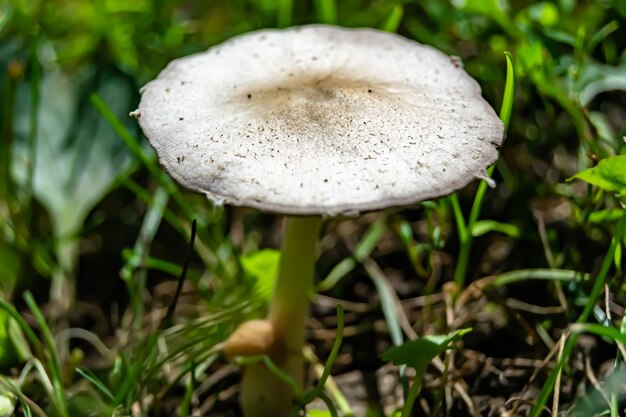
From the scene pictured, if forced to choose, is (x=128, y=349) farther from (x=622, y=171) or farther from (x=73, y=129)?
(x=622, y=171)

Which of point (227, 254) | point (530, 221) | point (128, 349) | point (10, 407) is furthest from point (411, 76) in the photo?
point (10, 407)

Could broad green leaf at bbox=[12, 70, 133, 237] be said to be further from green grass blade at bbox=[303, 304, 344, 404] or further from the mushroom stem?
green grass blade at bbox=[303, 304, 344, 404]

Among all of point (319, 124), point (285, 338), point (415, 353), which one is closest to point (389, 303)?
point (285, 338)

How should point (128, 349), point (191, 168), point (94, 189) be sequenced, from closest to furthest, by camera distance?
point (191, 168), point (128, 349), point (94, 189)

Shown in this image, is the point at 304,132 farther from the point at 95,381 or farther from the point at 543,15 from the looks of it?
A: the point at 543,15

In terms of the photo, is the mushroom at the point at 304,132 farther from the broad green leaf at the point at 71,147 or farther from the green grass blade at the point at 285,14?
the broad green leaf at the point at 71,147

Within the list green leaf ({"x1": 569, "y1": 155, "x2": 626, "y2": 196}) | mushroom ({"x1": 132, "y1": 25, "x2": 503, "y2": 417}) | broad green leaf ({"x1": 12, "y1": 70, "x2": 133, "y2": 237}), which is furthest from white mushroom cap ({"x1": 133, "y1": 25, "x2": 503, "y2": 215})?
broad green leaf ({"x1": 12, "y1": 70, "x2": 133, "y2": 237})
